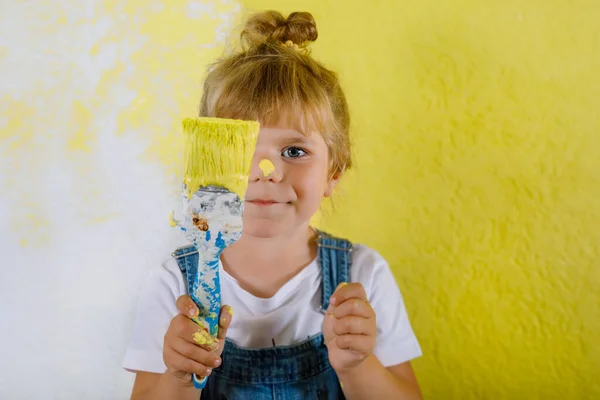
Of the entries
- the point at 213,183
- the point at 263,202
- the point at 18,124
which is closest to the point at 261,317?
the point at 263,202

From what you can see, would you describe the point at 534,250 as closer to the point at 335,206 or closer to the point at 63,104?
the point at 335,206

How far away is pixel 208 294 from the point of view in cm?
58

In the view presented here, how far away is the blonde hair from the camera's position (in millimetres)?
731

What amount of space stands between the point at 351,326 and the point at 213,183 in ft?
0.83

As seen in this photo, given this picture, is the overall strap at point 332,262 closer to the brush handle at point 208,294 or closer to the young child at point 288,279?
the young child at point 288,279

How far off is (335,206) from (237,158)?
0.43 meters

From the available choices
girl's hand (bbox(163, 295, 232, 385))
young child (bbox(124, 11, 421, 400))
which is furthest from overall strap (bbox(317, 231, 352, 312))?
girl's hand (bbox(163, 295, 232, 385))

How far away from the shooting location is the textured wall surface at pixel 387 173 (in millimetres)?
857

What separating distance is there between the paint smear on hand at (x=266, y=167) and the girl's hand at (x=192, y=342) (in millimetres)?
Answer: 176

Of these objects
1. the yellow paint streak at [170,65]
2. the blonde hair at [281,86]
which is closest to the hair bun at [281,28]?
the blonde hair at [281,86]

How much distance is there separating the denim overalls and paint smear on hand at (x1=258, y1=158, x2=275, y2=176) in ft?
0.61

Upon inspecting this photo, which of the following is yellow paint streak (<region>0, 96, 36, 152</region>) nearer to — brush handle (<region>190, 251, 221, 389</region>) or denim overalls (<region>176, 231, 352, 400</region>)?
denim overalls (<region>176, 231, 352, 400</region>)

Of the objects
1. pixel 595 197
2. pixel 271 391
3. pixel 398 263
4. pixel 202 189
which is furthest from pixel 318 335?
pixel 595 197

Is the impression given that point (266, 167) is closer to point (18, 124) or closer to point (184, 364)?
point (184, 364)
